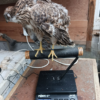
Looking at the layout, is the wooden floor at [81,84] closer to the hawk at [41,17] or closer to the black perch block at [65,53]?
the black perch block at [65,53]

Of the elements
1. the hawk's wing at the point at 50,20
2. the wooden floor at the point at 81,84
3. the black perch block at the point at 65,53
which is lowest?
the wooden floor at the point at 81,84

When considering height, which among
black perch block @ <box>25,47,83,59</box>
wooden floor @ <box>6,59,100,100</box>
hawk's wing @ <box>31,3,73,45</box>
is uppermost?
hawk's wing @ <box>31,3,73,45</box>

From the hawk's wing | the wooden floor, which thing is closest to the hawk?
the hawk's wing

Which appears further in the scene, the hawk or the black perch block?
the black perch block

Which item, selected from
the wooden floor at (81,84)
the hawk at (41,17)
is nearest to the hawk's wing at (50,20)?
the hawk at (41,17)

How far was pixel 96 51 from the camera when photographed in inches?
53.9

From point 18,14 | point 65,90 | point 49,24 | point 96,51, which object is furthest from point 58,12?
point 96,51

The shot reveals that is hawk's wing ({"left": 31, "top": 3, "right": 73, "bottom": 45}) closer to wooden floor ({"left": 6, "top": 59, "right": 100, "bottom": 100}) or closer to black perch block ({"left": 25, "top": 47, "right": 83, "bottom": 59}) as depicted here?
black perch block ({"left": 25, "top": 47, "right": 83, "bottom": 59})

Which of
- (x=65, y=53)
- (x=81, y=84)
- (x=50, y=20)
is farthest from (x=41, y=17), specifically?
(x=81, y=84)

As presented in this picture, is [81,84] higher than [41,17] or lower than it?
lower

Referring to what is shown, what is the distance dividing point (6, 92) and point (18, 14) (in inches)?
23.8

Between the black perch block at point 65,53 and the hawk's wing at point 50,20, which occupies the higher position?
the hawk's wing at point 50,20

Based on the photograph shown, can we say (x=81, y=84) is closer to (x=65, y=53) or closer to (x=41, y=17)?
(x=65, y=53)

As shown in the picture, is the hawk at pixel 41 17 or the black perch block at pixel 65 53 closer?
the hawk at pixel 41 17
